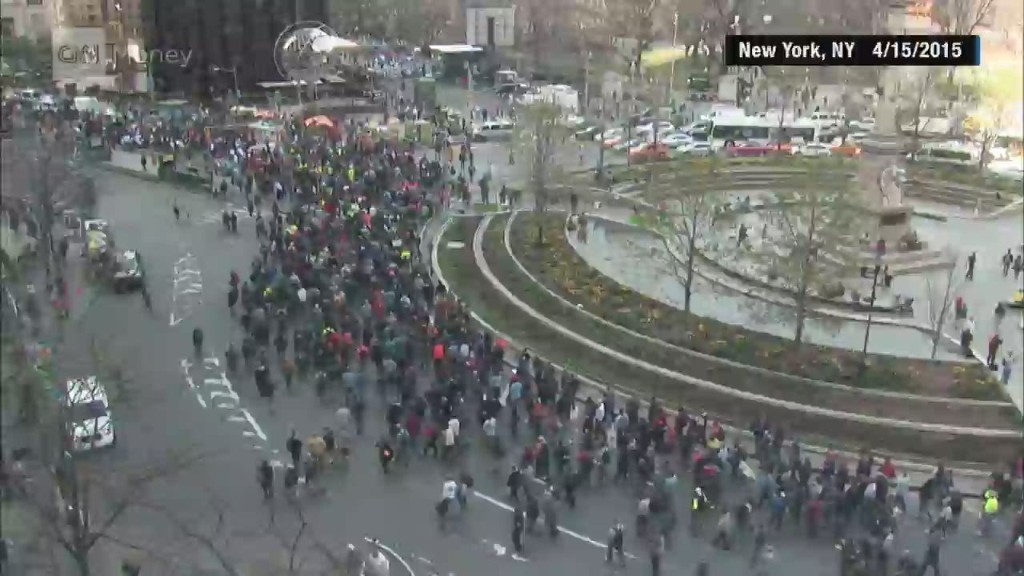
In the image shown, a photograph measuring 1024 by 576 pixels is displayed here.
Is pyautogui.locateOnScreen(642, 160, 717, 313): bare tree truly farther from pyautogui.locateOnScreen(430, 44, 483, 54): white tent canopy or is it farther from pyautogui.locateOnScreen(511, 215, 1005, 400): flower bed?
pyautogui.locateOnScreen(430, 44, 483, 54): white tent canopy

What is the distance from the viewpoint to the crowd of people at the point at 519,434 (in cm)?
932

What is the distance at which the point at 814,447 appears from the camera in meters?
11.1

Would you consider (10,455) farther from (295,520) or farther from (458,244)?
(458,244)

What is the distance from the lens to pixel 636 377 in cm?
1258

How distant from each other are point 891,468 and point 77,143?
45.3ft

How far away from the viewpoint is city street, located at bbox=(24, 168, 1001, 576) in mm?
8906

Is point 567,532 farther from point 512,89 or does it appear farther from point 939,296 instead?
point 512,89

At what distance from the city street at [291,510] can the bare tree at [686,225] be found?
14.1 feet

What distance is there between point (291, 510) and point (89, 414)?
2.00m

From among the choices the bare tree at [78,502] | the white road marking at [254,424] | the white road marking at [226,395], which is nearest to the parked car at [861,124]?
the white road marking at [226,395]

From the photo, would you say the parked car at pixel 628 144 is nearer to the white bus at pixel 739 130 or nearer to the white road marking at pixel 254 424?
the white bus at pixel 739 130

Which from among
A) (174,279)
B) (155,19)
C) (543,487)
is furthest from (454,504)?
(155,19)

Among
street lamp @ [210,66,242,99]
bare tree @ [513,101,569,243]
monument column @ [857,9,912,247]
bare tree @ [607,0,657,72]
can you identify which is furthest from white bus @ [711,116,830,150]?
street lamp @ [210,66,242,99]

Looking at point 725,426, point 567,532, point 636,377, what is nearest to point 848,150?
point 636,377
